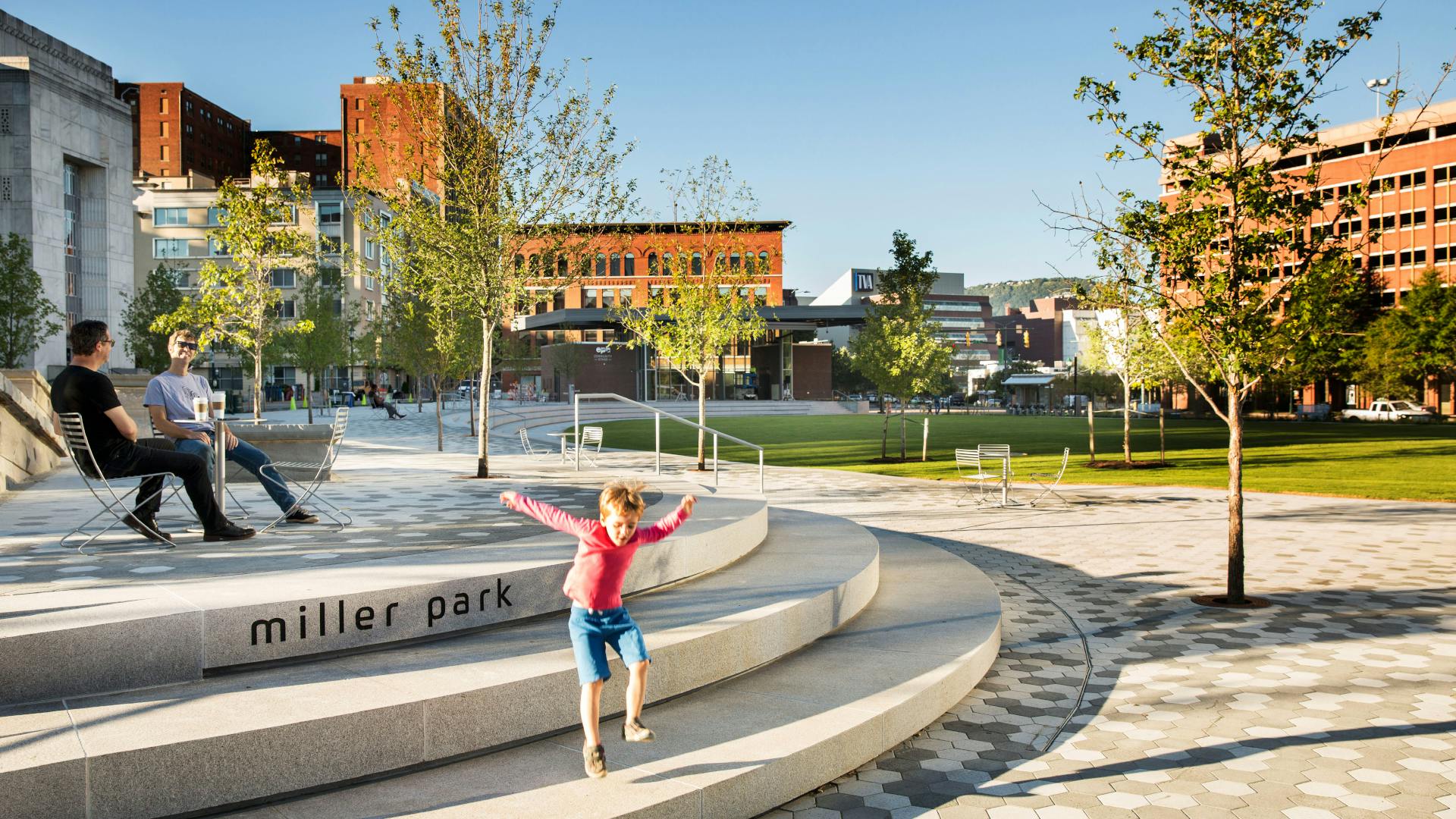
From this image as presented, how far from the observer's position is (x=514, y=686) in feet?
15.5

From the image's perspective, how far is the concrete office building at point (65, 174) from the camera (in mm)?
47750

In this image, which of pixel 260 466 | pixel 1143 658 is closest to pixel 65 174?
pixel 260 466

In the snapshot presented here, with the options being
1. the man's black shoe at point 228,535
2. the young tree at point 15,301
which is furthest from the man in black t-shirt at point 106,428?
the young tree at point 15,301

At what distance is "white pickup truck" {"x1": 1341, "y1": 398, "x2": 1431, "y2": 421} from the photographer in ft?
192

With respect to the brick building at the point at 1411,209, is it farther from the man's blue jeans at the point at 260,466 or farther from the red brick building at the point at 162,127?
the red brick building at the point at 162,127

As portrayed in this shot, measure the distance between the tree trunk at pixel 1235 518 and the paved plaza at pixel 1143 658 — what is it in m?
0.39

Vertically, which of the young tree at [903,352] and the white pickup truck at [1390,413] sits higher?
the young tree at [903,352]

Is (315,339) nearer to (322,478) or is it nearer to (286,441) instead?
(286,441)

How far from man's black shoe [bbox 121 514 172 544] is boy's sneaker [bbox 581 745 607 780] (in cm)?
480

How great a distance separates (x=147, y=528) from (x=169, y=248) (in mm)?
95272

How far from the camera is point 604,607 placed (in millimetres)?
4609

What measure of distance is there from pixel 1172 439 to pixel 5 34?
6158 cm

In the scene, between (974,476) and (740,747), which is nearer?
(740,747)

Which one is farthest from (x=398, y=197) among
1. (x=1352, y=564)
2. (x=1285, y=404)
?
(x=1285, y=404)
